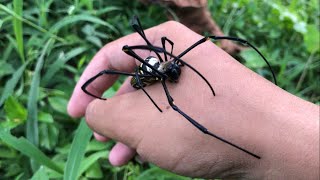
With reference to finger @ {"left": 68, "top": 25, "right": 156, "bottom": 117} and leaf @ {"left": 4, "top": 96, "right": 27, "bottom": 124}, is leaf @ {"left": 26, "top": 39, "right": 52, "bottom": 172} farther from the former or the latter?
finger @ {"left": 68, "top": 25, "right": 156, "bottom": 117}

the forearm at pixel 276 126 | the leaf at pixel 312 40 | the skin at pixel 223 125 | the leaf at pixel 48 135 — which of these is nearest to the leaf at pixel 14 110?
the leaf at pixel 48 135

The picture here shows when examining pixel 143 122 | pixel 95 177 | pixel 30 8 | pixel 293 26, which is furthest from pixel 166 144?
pixel 293 26

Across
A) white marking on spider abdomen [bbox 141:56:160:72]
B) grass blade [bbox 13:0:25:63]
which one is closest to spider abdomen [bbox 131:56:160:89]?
white marking on spider abdomen [bbox 141:56:160:72]

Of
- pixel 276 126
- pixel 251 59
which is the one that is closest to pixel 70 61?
pixel 251 59

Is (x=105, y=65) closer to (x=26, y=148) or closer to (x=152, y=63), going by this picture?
(x=152, y=63)

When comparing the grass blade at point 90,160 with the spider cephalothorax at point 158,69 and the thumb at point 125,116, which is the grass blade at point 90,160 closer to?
the thumb at point 125,116

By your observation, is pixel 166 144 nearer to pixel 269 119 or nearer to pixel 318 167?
pixel 269 119
